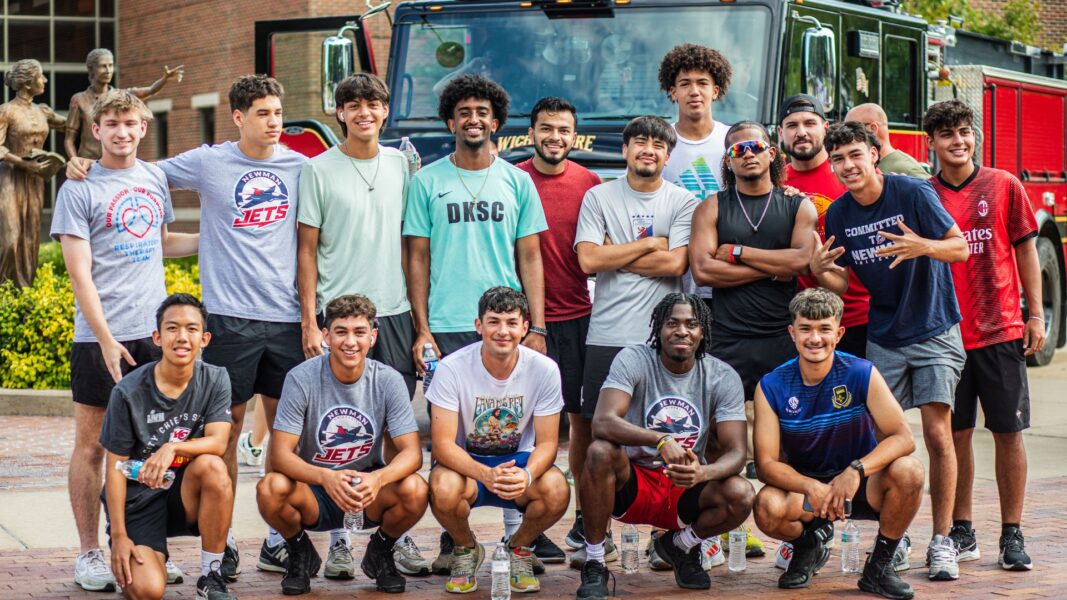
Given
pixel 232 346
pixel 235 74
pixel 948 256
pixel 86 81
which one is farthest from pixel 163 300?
pixel 86 81

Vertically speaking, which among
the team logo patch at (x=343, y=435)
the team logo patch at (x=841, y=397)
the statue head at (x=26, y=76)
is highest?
the statue head at (x=26, y=76)

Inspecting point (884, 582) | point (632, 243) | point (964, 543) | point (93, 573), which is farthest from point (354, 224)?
point (964, 543)

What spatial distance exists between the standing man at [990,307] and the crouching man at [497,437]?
6.20ft

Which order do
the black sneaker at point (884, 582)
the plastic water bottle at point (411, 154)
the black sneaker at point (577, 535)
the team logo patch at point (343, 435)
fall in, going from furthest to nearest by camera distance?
the plastic water bottle at point (411, 154) → the black sneaker at point (577, 535) → the team logo patch at point (343, 435) → the black sneaker at point (884, 582)

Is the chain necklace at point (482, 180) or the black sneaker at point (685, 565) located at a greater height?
the chain necklace at point (482, 180)

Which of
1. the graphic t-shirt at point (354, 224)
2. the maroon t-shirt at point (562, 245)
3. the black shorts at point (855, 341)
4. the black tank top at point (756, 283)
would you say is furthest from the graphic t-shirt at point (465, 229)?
the black shorts at point (855, 341)

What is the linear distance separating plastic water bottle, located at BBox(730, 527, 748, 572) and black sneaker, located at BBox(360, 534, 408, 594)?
1408mm

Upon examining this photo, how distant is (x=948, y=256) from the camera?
6070mm

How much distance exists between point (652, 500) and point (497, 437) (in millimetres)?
702

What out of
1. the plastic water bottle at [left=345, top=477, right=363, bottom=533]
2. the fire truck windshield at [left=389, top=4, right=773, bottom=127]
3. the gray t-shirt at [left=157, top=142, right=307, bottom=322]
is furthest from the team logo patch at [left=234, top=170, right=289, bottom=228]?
the fire truck windshield at [left=389, top=4, right=773, bottom=127]

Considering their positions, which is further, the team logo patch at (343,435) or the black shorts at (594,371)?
the black shorts at (594,371)

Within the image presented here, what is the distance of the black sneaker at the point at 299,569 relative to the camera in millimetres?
5789

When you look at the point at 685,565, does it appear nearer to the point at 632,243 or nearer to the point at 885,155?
the point at 632,243

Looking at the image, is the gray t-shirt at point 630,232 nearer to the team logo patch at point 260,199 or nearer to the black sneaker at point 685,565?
the black sneaker at point 685,565
